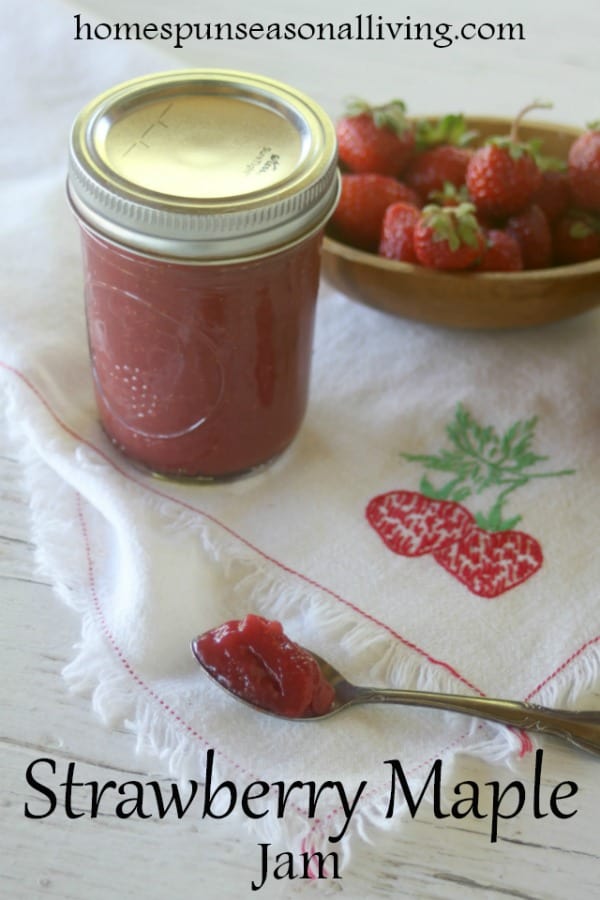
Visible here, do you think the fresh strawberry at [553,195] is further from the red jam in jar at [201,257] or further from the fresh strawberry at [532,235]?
the red jam in jar at [201,257]

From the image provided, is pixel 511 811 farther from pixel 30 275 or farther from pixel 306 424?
pixel 30 275

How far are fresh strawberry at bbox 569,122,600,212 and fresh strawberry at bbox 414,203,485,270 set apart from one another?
0.57ft

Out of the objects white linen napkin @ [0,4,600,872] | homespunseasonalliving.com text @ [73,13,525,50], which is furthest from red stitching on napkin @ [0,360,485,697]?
homespunseasonalliving.com text @ [73,13,525,50]

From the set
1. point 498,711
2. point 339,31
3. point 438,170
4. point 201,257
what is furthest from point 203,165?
point 339,31

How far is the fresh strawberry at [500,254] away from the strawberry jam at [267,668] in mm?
494

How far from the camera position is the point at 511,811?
0.88m

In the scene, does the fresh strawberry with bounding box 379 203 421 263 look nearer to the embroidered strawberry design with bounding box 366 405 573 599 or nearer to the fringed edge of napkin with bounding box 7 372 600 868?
the embroidered strawberry design with bounding box 366 405 573 599

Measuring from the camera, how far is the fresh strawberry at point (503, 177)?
4.09ft

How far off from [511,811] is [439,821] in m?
0.06

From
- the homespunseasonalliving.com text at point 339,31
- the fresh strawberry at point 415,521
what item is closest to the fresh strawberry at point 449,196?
the fresh strawberry at point 415,521

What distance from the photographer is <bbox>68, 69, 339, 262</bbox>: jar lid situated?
36.9 inches

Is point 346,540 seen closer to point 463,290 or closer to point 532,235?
point 463,290

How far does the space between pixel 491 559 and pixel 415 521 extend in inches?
3.3

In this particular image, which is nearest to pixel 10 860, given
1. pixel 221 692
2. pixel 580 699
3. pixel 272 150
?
pixel 221 692
